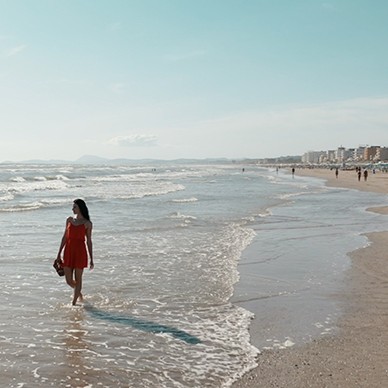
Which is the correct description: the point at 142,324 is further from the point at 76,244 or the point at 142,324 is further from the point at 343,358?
the point at 343,358

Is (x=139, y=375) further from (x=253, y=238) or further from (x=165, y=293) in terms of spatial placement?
(x=253, y=238)

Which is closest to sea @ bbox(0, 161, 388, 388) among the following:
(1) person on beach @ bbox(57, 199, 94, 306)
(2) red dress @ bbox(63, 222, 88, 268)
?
(1) person on beach @ bbox(57, 199, 94, 306)

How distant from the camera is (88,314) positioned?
23.4 feet

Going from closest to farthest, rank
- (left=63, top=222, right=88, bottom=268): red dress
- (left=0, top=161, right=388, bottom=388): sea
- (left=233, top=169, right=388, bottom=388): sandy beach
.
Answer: (left=233, top=169, right=388, bottom=388): sandy beach < (left=0, top=161, right=388, bottom=388): sea < (left=63, top=222, right=88, bottom=268): red dress

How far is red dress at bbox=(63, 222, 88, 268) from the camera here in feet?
24.5

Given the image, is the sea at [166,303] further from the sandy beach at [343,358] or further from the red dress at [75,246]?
the red dress at [75,246]

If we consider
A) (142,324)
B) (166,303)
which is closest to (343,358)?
(142,324)

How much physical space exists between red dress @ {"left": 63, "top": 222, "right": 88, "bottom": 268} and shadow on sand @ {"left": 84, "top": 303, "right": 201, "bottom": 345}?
73 cm

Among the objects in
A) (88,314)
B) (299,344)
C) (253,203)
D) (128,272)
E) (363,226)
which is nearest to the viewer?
(299,344)

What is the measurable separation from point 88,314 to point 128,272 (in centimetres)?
295

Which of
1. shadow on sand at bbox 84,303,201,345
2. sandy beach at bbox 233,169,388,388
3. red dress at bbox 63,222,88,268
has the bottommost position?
shadow on sand at bbox 84,303,201,345

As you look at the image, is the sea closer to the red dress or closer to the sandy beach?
the sandy beach

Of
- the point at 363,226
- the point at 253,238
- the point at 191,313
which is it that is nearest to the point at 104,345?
the point at 191,313

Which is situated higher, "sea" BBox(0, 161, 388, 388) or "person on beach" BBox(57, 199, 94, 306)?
"person on beach" BBox(57, 199, 94, 306)
